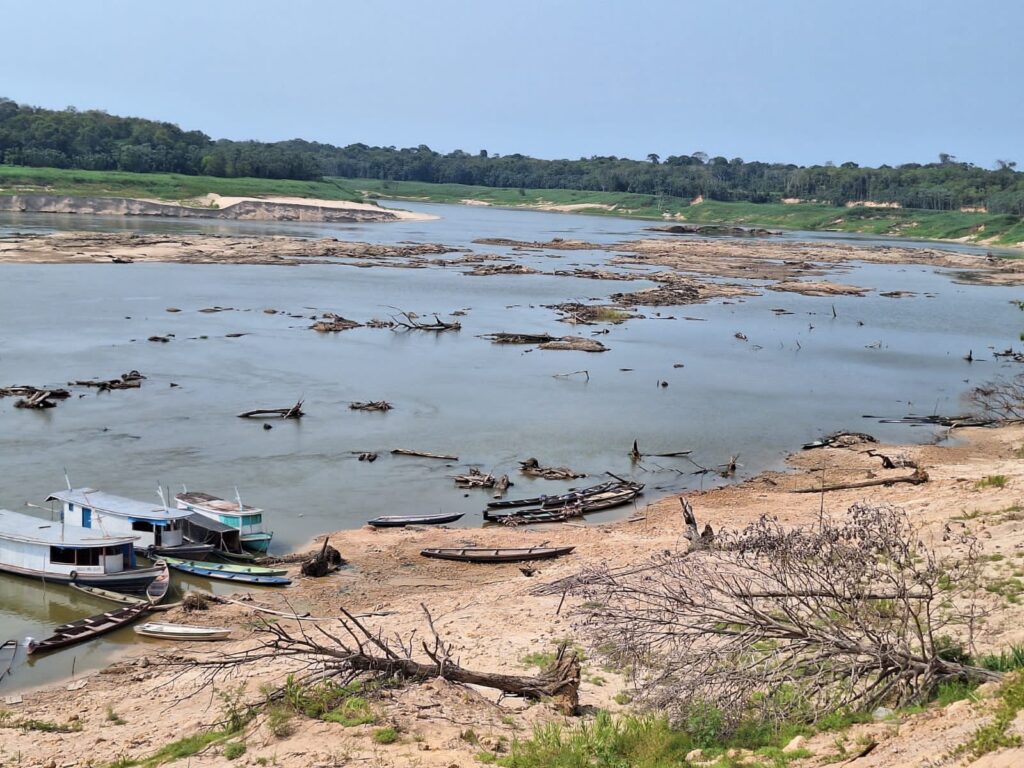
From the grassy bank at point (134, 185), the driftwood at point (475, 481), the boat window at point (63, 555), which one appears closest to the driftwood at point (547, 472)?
the driftwood at point (475, 481)

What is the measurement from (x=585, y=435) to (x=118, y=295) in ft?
120

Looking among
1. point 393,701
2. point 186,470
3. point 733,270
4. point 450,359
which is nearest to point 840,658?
point 393,701

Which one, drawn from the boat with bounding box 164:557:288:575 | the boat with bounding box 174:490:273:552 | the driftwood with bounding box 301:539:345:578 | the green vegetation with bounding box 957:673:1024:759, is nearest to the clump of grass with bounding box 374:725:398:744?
the green vegetation with bounding box 957:673:1024:759

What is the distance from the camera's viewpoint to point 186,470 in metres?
26.8

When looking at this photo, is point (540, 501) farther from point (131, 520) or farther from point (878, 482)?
point (131, 520)

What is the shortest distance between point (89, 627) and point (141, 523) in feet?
13.7

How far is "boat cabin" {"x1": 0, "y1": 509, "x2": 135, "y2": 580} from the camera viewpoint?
19.7m

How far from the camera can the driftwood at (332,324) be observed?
5050 cm

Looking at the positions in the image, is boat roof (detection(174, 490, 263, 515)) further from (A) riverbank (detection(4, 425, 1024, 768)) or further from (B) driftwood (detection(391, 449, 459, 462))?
(B) driftwood (detection(391, 449, 459, 462))

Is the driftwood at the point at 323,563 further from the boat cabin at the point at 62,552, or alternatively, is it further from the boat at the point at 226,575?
the boat cabin at the point at 62,552

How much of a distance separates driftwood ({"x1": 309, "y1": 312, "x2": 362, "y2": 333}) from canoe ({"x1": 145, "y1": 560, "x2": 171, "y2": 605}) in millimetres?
30923

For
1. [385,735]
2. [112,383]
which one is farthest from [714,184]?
[385,735]

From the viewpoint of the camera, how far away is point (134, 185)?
124 m

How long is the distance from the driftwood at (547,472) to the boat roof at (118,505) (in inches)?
385
